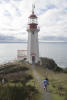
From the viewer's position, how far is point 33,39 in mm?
25062

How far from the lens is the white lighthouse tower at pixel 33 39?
24625 mm

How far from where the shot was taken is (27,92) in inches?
432

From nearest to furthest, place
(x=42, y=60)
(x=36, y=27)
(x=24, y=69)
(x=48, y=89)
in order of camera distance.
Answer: (x=48, y=89) → (x=24, y=69) → (x=36, y=27) → (x=42, y=60)

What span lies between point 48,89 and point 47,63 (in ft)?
50.2

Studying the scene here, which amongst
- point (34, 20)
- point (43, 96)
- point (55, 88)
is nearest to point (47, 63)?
point (34, 20)

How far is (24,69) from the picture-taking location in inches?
878

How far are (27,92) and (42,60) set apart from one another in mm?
17173

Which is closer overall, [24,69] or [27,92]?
[27,92]

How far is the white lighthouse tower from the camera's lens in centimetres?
2462

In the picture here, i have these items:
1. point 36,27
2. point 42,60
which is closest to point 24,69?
point 42,60

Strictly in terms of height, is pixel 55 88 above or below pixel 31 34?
below

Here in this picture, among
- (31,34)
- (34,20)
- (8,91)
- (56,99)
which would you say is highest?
(34,20)

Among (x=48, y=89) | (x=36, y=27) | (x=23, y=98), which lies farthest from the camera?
(x=36, y=27)

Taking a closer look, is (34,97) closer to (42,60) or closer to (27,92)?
(27,92)
